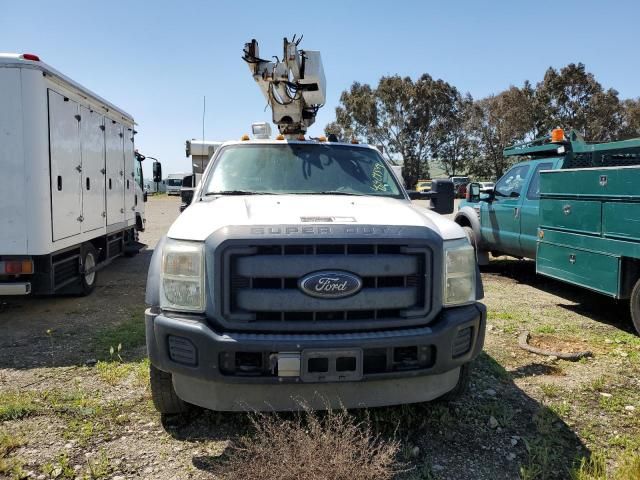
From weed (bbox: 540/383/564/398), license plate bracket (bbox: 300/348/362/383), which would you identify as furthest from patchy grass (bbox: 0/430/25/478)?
weed (bbox: 540/383/564/398)

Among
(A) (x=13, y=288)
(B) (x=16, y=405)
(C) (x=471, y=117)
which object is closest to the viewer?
(B) (x=16, y=405)

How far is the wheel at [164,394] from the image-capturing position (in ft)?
10.8

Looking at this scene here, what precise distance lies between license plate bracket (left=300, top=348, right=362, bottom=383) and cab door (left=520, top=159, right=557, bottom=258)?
5.70 metres

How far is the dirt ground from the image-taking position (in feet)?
9.84

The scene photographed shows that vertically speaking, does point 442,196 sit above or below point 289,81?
below

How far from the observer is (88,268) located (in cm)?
743

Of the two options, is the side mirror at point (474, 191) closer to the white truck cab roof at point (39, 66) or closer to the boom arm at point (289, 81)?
the boom arm at point (289, 81)

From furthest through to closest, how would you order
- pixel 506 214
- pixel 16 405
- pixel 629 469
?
pixel 506 214 < pixel 16 405 < pixel 629 469

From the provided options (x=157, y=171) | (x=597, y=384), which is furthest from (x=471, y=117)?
(x=597, y=384)

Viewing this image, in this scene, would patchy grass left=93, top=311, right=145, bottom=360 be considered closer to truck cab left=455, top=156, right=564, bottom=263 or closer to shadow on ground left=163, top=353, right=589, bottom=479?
shadow on ground left=163, top=353, right=589, bottom=479

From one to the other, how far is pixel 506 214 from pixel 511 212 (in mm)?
167

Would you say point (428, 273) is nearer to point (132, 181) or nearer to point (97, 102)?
point (97, 102)

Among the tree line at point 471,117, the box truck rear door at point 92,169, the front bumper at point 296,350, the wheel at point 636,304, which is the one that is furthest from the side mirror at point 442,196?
the tree line at point 471,117

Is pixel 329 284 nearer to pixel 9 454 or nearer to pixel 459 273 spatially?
pixel 459 273
